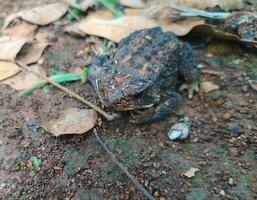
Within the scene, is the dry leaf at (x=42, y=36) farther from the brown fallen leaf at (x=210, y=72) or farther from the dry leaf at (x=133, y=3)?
the brown fallen leaf at (x=210, y=72)

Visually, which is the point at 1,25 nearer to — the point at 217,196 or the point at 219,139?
the point at 219,139

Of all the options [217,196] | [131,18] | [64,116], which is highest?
[131,18]

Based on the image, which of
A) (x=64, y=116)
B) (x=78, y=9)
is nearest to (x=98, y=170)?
(x=64, y=116)

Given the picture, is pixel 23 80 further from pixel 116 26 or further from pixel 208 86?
pixel 208 86

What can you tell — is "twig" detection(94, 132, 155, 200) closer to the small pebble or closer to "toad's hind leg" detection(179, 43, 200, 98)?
the small pebble

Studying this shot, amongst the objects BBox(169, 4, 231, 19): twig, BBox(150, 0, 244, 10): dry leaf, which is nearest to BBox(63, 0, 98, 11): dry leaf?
BBox(150, 0, 244, 10): dry leaf

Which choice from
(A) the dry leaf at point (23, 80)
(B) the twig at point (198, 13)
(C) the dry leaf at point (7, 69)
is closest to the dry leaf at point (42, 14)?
(C) the dry leaf at point (7, 69)
